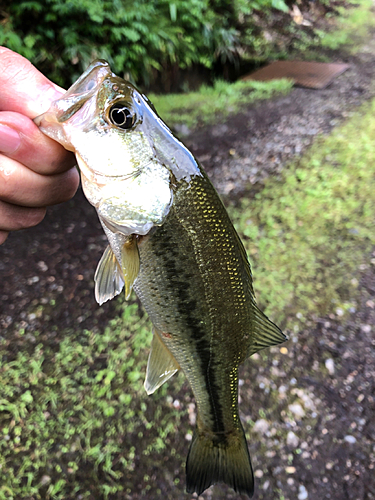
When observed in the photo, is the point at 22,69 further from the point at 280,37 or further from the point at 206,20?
the point at 280,37

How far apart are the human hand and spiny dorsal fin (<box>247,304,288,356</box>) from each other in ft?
3.31

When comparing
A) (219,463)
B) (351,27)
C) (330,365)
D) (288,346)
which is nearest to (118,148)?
(219,463)

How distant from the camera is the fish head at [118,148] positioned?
50.5 inches

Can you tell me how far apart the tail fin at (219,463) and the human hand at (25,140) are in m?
1.37

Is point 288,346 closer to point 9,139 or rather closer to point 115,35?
point 9,139

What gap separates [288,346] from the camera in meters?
3.13

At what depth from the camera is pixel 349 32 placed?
904 cm

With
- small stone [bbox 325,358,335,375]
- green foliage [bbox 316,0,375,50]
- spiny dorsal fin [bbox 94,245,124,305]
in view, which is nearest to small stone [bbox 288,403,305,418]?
small stone [bbox 325,358,335,375]

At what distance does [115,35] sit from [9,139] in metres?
4.99

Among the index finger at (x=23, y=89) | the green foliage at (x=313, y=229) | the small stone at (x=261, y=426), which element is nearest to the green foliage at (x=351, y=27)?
the green foliage at (x=313, y=229)

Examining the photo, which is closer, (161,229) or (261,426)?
(161,229)

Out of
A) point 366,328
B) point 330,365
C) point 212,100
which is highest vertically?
point 212,100

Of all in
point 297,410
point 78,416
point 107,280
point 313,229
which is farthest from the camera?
point 313,229

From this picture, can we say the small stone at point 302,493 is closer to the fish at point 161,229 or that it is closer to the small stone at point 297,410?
the small stone at point 297,410
